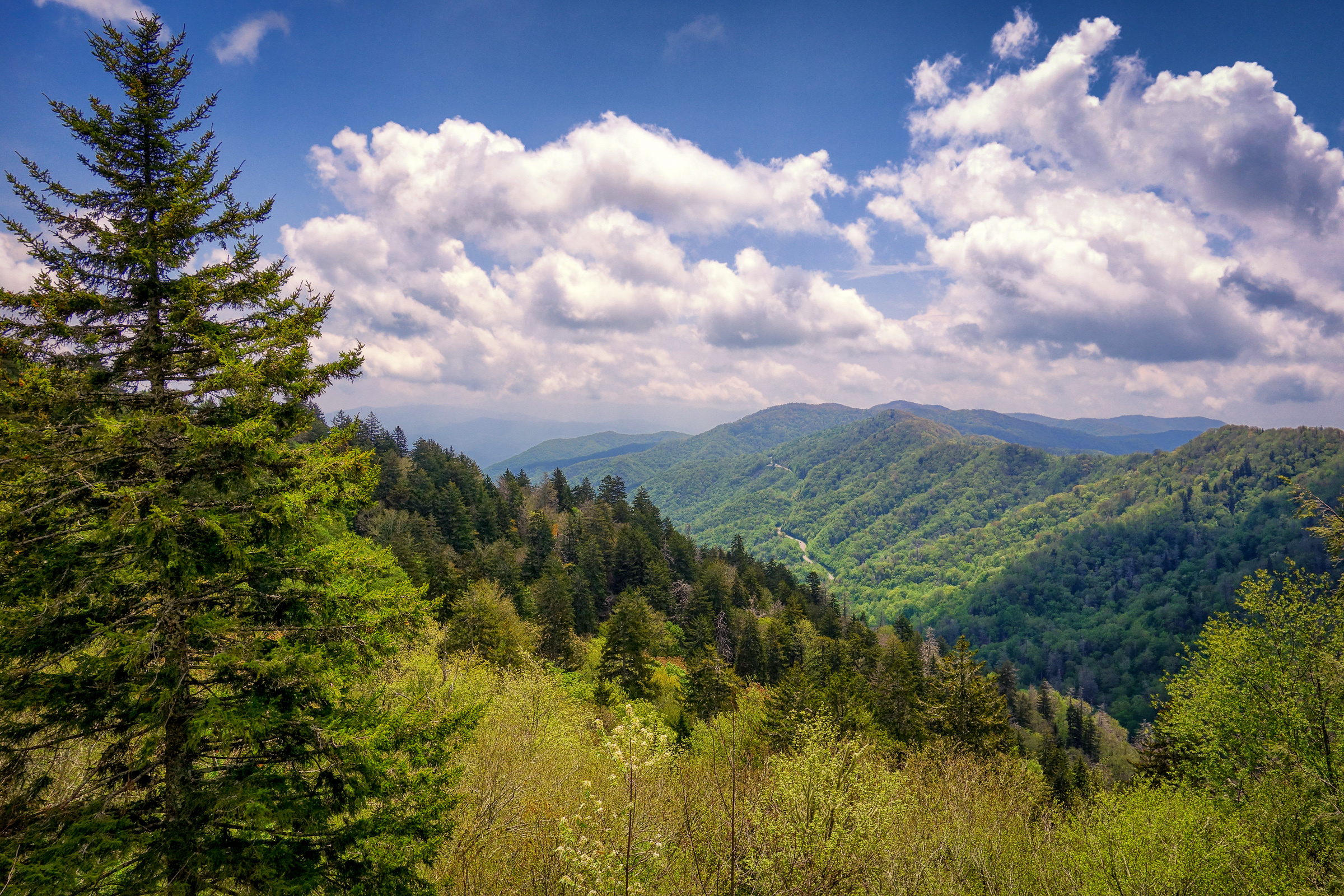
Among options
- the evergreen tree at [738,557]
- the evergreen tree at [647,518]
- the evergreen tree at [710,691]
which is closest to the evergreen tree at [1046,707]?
the evergreen tree at [738,557]

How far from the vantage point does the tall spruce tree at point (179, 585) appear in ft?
18.3

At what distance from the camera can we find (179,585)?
6.21 metres

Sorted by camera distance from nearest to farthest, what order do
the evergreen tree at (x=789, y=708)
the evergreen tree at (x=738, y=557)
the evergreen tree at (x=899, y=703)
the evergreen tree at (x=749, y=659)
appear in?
the evergreen tree at (x=789, y=708) → the evergreen tree at (x=899, y=703) → the evergreen tree at (x=749, y=659) → the evergreen tree at (x=738, y=557)

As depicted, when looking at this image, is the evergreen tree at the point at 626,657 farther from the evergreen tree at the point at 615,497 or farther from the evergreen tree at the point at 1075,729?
the evergreen tree at the point at 1075,729

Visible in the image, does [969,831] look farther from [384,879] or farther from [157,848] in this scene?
[157,848]

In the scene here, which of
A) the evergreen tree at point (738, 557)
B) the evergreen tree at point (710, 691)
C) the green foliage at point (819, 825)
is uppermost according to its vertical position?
the green foliage at point (819, 825)

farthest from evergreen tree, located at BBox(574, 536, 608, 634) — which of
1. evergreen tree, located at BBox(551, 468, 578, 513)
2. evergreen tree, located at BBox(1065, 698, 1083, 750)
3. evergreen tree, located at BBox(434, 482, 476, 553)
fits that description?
evergreen tree, located at BBox(1065, 698, 1083, 750)

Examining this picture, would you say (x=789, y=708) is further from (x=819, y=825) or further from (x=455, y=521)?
(x=455, y=521)

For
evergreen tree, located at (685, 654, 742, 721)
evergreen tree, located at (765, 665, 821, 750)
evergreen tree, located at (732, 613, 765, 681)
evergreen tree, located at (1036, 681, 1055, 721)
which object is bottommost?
evergreen tree, located at (1036, 681, 1055, 721)

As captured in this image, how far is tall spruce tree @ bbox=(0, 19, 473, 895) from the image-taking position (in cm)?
557

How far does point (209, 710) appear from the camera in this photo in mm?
5695

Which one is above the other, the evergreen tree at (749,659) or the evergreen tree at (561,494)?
the evergreen tree at (561,494)

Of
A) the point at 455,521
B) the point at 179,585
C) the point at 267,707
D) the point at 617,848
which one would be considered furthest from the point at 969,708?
the point at 455,521

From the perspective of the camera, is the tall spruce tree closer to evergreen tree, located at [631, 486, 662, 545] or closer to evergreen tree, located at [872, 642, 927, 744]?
evergreen tree, located at [872, 642, 927, 744]
